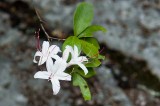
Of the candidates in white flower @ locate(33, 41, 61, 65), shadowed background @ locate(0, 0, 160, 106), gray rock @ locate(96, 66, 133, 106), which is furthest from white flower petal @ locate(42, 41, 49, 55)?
gray rock @ locate(96, 66, 133, 106)

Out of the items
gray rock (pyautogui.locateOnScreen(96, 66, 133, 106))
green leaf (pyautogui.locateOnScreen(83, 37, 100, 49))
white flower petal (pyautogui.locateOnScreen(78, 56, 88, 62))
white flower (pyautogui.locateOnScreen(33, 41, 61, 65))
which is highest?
green leaf (pyautogui.locateOnScreen(83, 37, 100, 49))

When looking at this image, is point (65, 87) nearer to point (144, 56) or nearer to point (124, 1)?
point (144, 56)

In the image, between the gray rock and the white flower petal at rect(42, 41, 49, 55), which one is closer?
the white flower petal at rect(42, 41, 49, 55)

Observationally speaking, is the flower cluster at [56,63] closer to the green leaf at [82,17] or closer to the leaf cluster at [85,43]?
the leaf cluster at [85,43]

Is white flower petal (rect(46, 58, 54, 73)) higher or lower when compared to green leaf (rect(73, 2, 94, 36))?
lower

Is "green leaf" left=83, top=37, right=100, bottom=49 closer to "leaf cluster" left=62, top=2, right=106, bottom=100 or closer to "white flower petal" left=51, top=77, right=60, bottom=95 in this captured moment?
"leaf cluster" left=62, top=2, right=106, bottom=100

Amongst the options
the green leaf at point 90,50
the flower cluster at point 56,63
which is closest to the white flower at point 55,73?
the flower cluster at point 56,63

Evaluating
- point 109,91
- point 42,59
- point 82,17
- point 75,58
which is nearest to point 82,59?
point 75,58
